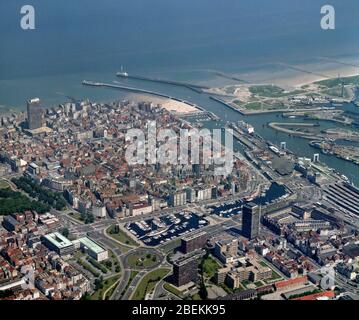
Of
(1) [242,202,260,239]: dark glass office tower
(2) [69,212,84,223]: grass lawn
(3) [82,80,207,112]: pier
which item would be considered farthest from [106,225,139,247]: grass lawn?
(3) [82,80,207,112]: pier

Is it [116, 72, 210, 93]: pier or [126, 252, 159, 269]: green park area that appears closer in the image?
[126, 252, 159, 269]: green park area

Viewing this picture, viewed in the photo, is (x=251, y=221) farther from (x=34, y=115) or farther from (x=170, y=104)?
(x=170, y=104)

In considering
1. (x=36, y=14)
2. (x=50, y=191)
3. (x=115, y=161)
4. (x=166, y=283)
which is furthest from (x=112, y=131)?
(x=36, y=14)

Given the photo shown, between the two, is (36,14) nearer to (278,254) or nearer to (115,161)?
(115,161)

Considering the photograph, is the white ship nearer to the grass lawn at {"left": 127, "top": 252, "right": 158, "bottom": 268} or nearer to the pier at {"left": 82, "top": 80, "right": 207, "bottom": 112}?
the pier at {"left": 82, "top": 80, "right": 207, "bottom": 112}

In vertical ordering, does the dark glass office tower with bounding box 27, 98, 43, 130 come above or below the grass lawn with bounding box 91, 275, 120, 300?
above

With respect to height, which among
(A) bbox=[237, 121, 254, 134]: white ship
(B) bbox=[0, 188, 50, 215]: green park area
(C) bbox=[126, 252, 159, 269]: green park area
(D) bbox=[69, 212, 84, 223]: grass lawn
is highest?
(A) bbox=[237, 121, 254, 134]: white ship
